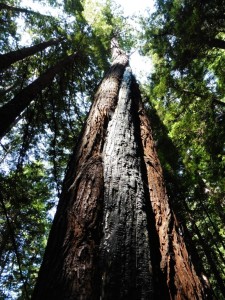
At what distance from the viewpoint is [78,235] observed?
1.49m

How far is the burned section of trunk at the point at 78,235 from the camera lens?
1238 millimetres

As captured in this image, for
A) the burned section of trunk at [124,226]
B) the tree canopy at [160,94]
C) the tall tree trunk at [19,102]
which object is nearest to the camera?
the burned section of trunk at [124,226]

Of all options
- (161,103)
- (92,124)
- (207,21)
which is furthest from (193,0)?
(92,124)

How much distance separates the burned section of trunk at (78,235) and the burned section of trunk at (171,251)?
43cm

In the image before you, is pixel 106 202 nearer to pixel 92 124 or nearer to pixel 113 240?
pixel 113 240

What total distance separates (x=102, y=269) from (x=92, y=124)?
5.53 feet

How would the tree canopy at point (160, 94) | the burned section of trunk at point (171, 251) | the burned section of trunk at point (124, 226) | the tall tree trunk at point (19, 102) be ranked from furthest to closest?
the tree canopy at point (160, 94) → the tall tree trunk at point (19, 102) → the burned section of trunk at point (171, 251) → the burned section of trunk at point (124, 226)

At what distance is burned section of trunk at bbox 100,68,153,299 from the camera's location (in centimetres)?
121

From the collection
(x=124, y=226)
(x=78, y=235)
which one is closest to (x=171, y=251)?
(x=124, y=226)

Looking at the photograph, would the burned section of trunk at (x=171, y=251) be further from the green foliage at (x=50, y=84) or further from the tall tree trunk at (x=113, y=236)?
the green foliage at (x=50, y=84)

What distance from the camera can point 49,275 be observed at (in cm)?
136

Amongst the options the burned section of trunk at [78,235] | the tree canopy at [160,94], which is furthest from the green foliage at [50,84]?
the burned section of trunk at [78,235]

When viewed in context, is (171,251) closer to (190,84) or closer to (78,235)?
(78,235)

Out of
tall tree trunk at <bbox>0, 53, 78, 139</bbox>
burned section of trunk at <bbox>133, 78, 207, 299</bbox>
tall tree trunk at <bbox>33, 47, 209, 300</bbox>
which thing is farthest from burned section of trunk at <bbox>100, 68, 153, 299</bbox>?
tall tree trunk at <bbox>0, 53, 78, 139</bbox>
